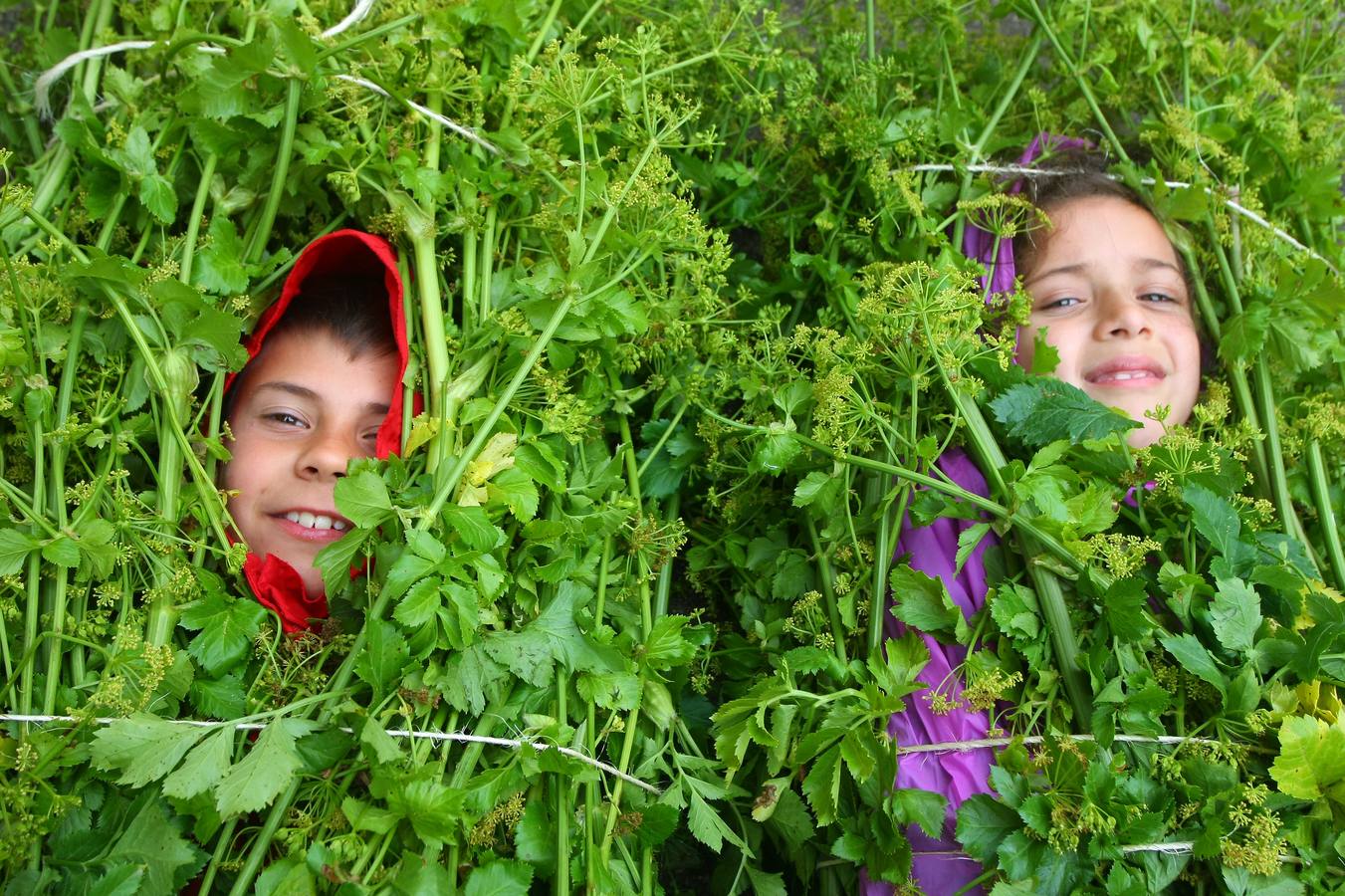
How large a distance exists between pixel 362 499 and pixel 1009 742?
0.95m

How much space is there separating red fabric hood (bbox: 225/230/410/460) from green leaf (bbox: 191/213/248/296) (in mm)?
73

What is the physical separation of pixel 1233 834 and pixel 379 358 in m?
1.41

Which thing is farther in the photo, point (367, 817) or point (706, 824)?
point (706, 824)

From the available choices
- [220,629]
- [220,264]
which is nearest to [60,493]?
[220,629]

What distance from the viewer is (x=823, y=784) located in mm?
1422

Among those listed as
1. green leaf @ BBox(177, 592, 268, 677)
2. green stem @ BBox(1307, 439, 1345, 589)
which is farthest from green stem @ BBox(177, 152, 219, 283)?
green stem @ BBox(1307, 439, 1345, 589)

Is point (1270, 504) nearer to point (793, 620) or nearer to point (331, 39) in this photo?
point (793, 620)

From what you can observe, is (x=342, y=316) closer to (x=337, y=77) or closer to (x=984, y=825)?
(x=337, y=77)

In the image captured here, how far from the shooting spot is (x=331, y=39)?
1.62m

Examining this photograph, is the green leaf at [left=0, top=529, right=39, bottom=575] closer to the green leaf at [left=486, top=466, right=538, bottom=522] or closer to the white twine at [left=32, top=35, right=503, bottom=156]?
the green leaf at [left=486, top=466, right=538, bottom=522]

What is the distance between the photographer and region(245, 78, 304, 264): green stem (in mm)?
1498

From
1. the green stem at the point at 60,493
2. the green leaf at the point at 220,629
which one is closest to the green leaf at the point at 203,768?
the green leaf at the point at 220,629

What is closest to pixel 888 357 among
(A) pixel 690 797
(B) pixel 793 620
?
(B) pixel 793 620

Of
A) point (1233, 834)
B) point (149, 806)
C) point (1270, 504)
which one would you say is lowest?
point (149, 806)
